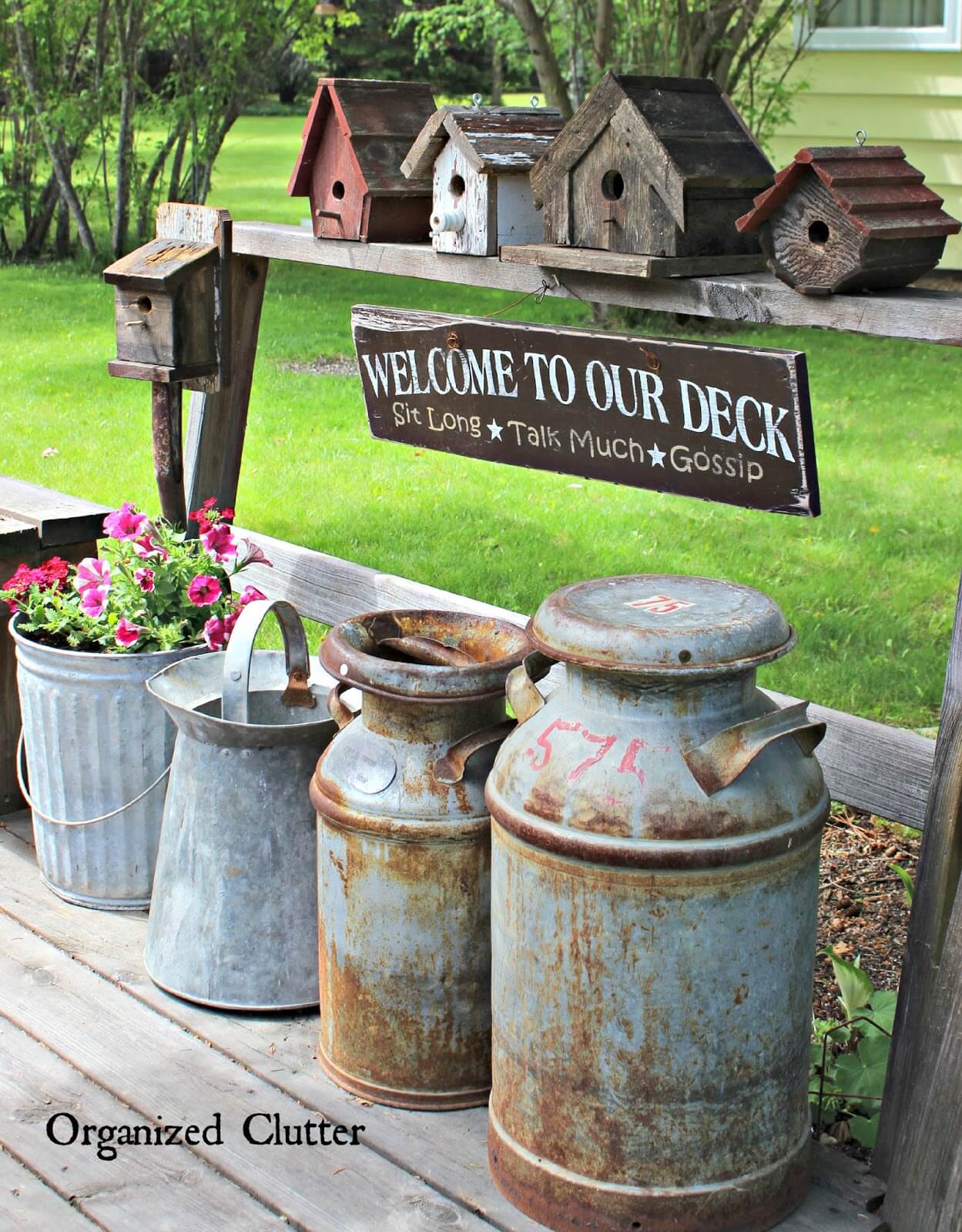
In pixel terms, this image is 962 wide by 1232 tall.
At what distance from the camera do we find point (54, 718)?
10.9 feet

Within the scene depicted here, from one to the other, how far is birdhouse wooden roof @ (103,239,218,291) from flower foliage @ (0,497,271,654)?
2.02 feet

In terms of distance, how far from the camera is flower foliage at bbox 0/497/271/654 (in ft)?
10.9

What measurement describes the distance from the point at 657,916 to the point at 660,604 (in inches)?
19.6

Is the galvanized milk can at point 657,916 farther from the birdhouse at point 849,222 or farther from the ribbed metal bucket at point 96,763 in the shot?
the ribbed metal bucket at point 96,763

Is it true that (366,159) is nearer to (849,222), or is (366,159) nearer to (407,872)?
(849,222)

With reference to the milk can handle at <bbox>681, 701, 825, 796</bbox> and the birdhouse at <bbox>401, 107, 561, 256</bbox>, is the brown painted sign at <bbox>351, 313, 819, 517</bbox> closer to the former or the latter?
the birdhouse at <bbox>401, 107, 561, 256</bbox>

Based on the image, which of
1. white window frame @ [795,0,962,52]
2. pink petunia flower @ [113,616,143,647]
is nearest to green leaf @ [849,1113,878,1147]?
pink petunia flower @ [113,616,143,647]

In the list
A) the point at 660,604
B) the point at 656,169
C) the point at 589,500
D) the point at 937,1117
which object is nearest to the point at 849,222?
the point at 656,169

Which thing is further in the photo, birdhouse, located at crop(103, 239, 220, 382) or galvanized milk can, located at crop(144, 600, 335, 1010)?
A: birdhouse, located at crop(103, 239, 220, 382)

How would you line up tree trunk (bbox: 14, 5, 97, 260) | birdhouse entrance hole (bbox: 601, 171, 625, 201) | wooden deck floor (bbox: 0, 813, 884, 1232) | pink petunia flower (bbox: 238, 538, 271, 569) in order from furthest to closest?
tree trunk (bbox: 14, 5, 97, 260) < pink petunia flower (bbox: 238, 538, 271, 569) < birdhouse entrance hole (bbox: 601, 171, 625, 201) < wooden deck floor (bbox: 0, 813, 884, 1232)

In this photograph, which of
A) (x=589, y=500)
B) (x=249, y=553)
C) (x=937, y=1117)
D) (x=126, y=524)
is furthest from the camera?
(x=589, y=500)

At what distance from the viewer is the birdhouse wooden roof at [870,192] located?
2.42m

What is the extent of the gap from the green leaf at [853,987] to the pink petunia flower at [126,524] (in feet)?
6.13

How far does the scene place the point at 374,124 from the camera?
3.42 m
